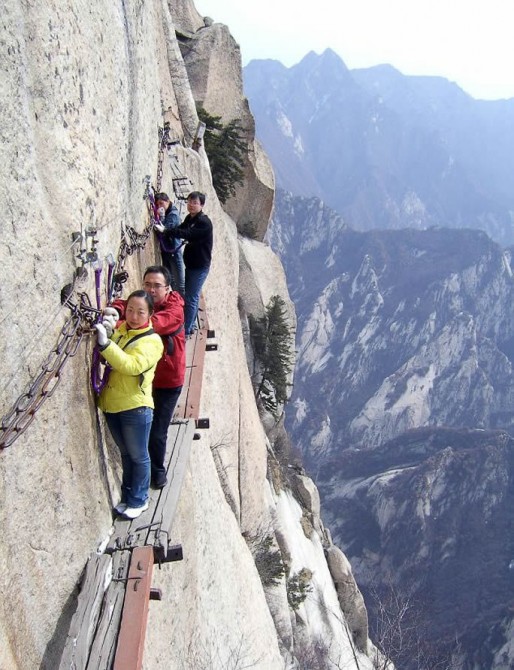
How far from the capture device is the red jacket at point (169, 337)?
580 centimetres

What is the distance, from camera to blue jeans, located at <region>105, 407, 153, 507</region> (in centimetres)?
557

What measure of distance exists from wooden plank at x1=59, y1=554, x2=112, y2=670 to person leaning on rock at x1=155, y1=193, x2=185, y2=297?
203 inches

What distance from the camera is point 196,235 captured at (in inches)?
335

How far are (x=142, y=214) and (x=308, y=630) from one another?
57.6 feet

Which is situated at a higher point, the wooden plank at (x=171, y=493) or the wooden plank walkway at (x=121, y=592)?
the wooden plank at (x=171, y=493)

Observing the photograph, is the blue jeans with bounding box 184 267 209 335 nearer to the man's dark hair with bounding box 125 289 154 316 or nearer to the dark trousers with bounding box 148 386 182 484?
the dark trousers with bounding box 148 386 182 484

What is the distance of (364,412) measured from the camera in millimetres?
127250

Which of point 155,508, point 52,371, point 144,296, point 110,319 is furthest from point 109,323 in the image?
point 155,508

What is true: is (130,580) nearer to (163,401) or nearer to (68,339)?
(163,401)

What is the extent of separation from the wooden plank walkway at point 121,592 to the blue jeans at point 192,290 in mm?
3649

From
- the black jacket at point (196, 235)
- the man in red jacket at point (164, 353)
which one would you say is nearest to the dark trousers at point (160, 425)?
the man in red jacket at point (164, 353)

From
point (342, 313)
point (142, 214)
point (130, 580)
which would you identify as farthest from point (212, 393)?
point (342, 313)

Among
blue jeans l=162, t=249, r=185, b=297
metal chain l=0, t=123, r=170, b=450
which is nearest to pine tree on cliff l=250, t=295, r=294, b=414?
blue jeans l=162, t=249, r=185, b=297

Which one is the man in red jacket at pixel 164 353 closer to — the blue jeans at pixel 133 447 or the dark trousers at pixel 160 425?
the dark trousers at pixel 160 425
